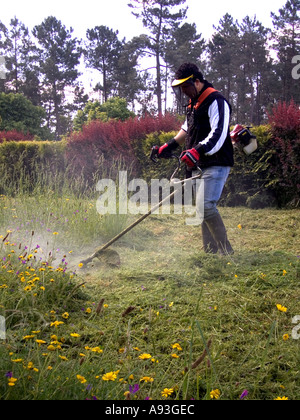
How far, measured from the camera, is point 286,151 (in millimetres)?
6836

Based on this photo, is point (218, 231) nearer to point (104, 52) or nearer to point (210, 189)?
point (210, 189)

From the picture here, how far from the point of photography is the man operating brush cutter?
3.95 meters

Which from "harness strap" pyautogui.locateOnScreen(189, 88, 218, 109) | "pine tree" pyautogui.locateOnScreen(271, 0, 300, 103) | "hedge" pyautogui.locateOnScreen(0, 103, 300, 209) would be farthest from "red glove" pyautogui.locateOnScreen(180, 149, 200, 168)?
"pine tree" pyautogui.locateOnScreen(271, 0, 300, 103)

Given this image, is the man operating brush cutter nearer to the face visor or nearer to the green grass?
the face visor

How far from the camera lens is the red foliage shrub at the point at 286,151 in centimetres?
671

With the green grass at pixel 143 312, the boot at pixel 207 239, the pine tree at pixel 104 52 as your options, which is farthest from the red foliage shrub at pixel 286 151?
the pine tree at pixel 104 52

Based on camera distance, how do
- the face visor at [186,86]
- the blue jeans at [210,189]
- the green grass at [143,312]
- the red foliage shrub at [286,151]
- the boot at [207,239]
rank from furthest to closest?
the red foliage shrub at [286,151] → the boot at [207,239] → the blue jeans at [210,189] → the face visor at [186,86] → the green grass at [143,312]

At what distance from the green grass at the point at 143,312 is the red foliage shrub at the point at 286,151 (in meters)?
1.43

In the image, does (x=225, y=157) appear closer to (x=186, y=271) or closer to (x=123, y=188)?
(x=186, y=271)

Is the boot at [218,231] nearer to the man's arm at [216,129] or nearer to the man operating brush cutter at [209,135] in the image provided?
the man operating brush cutter at [209,135]

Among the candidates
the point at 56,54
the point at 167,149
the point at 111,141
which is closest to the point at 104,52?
the point at 56,54

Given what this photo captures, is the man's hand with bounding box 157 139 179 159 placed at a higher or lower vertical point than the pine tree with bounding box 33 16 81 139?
lower
